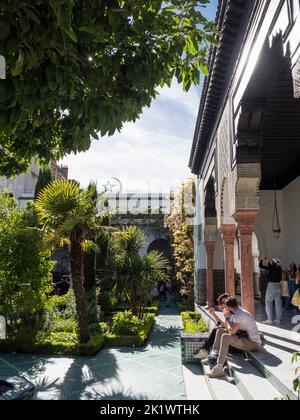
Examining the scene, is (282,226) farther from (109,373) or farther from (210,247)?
(109,373)

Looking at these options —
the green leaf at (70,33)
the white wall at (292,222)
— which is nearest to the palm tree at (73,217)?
the green leaf at (70,33)

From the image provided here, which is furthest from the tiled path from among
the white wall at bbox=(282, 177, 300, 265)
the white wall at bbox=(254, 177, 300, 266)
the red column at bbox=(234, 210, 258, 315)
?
the white wall at bbox=(254, 177, 300, 266)

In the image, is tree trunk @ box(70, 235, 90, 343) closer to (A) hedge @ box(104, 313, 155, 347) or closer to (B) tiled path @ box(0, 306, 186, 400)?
(A) hedge @ box(104, 313, 155, 347)

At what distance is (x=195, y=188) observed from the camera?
56.7 ft

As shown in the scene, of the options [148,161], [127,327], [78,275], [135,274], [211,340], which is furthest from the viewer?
[148,161]

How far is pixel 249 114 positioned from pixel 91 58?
362cm

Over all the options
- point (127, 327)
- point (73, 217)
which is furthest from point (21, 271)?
point (127, 327)

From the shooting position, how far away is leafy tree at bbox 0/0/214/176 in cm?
263

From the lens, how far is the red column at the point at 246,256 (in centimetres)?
697

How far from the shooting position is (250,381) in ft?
15.0

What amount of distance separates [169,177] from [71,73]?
1843 cm

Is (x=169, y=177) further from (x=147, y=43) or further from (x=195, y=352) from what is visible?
(x=147, y=43)

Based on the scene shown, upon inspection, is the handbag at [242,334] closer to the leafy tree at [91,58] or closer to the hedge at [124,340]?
the leafy tree at [91,58]

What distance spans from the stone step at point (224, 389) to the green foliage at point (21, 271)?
17.5 feet
